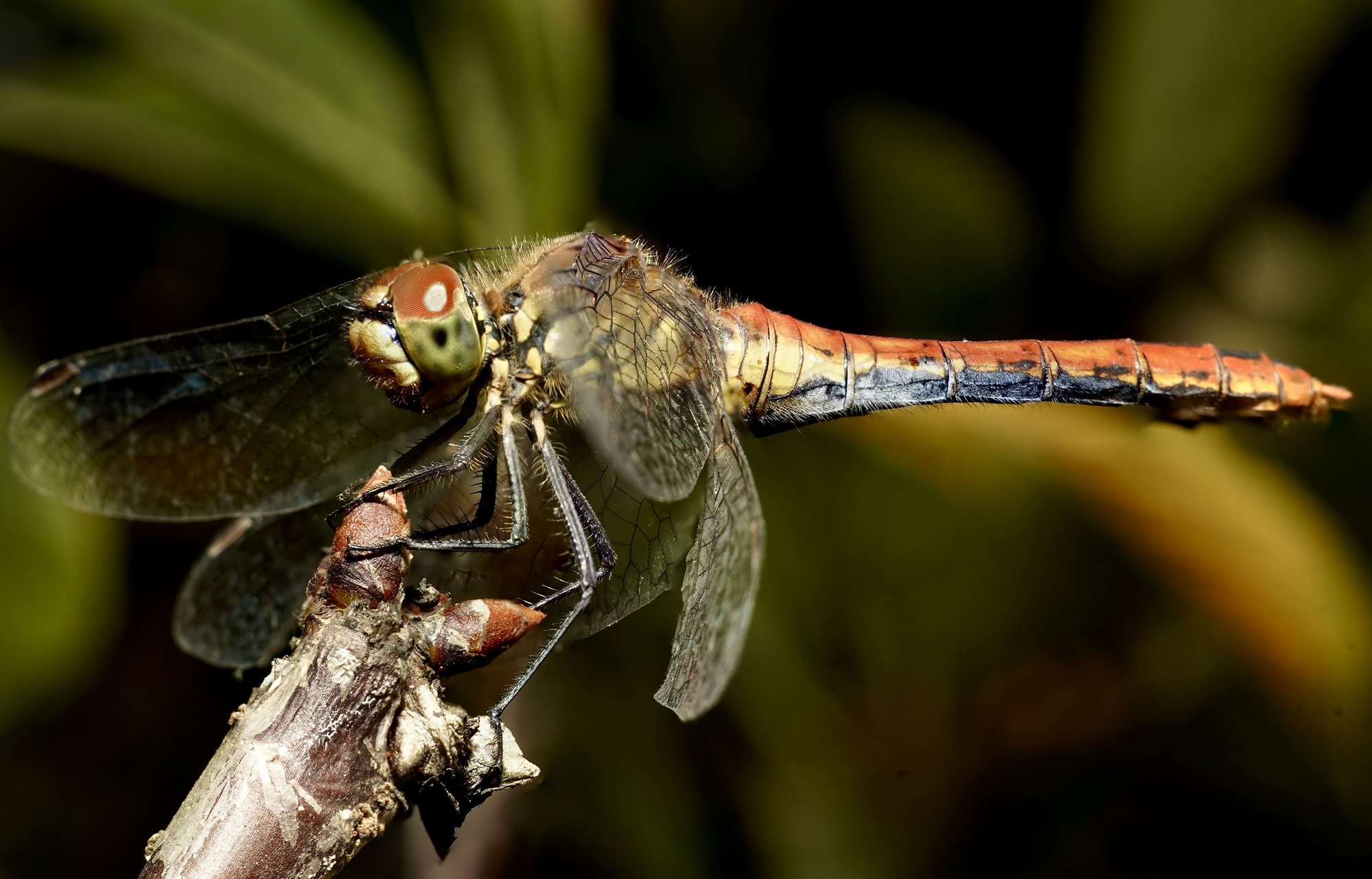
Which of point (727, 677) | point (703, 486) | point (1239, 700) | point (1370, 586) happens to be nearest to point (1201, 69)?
point (1370, 586)

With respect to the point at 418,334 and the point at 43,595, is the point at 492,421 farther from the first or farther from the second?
the point at 43,595

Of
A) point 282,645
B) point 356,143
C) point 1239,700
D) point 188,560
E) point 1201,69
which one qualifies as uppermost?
point 356,143

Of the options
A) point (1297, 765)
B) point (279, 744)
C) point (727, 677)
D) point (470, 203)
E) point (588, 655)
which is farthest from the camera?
point (470, 203)

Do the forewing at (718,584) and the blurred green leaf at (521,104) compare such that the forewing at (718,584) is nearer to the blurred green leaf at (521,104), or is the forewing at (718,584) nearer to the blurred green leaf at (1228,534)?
the blurred green leaf at (1228,534)

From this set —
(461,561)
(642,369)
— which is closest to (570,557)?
(461,561)

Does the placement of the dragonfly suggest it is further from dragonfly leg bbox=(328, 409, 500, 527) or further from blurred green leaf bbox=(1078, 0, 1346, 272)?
blurred green leaf bbox=(1078, 0, 1346, 272)

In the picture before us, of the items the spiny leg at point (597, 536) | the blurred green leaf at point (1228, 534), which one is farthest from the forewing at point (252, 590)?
the blurred green leaf at point (1228, 534)

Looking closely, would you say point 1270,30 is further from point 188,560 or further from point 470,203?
point 188,560
